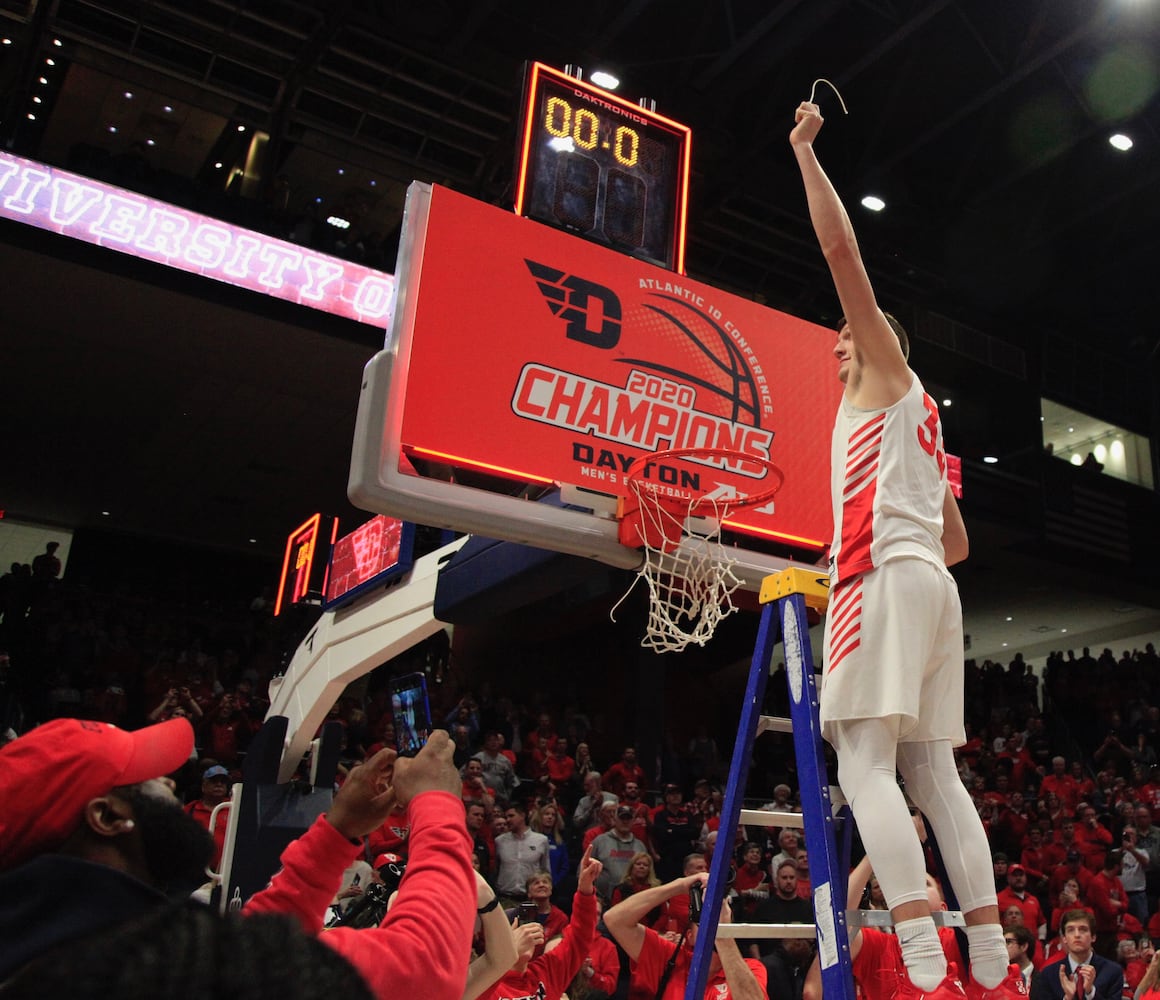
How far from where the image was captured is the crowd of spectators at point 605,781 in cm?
865

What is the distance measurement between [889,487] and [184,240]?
1125 cm

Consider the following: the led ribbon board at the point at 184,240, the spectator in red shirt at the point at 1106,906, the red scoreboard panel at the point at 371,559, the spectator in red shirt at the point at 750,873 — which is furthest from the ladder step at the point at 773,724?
the spectator in red shirt at the point at 1106,906

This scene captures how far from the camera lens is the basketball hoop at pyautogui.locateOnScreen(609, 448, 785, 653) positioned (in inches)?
169

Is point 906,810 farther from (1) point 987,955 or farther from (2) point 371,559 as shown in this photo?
(2) point 371,559

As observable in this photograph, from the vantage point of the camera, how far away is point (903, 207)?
16547mm

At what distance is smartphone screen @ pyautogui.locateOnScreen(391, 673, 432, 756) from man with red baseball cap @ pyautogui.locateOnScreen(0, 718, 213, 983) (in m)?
3.65

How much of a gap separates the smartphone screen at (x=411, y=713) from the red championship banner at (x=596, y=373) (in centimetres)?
141

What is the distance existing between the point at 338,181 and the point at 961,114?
9461mm

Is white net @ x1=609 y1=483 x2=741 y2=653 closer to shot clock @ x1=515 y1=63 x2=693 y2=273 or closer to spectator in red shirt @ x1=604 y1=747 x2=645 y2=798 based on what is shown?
shot clock @ x1=515 y1=63 x2=693 y2=273

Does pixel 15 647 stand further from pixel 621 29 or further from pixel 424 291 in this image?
pixel 424 291

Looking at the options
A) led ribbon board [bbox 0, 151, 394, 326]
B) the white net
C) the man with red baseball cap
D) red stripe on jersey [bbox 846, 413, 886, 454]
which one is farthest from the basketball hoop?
led ribbon board [bbox 0, 151, 394, 326]

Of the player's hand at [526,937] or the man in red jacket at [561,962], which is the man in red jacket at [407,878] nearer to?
the player's hand at [526,937]

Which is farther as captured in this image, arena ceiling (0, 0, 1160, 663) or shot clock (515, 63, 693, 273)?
arena ceiling (0, 0, 1160, 663)

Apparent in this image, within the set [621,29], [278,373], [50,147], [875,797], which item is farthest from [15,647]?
[875,797]
